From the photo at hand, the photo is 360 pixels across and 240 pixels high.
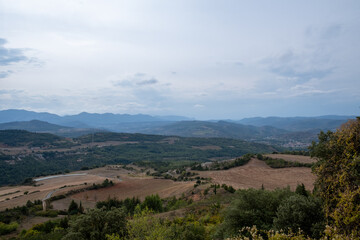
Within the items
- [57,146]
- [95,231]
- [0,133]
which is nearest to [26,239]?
[95,231]

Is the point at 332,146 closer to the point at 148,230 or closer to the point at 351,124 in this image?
the point at 351,124

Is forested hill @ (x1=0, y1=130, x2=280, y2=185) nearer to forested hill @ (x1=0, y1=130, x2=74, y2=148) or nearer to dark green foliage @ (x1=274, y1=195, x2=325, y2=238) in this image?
forested hill @ (x1=0, y1=130, x2=74, y2=148)

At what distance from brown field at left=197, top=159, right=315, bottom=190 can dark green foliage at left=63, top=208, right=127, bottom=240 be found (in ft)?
86.0

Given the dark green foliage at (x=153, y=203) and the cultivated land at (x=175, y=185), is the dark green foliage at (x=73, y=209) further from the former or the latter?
the dark green foliage at (x=153, y=203)

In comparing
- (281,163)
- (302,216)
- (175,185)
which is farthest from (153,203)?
(281,163)

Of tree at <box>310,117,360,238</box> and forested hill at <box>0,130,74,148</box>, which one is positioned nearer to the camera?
tree at <box>310,117,360,238</box>

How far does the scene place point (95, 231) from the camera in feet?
40.7

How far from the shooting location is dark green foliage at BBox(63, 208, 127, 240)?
12.4 meters

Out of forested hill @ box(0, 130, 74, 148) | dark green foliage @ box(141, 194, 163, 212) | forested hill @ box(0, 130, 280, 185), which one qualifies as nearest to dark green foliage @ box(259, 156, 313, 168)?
dark green foliage @ box(141, 194, 163, 212)

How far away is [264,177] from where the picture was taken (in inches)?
1646

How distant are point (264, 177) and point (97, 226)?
117ft

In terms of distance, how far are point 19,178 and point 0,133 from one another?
3111 inches

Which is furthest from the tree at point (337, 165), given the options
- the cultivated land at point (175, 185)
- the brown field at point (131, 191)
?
the brown field at point (131, 191)

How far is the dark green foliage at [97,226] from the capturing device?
12.4m
